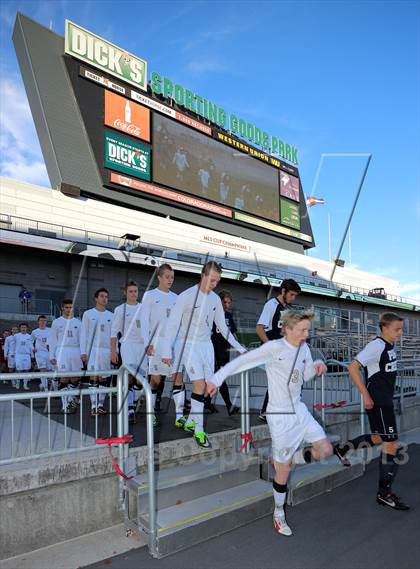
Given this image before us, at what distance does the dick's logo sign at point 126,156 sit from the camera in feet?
81.0

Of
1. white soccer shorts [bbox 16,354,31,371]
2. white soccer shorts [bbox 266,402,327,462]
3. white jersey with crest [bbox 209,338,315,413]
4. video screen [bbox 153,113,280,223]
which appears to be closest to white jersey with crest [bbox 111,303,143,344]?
white jersey with crest [bbox 209,338,315,413]

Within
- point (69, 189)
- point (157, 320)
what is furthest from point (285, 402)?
point (69, 189)

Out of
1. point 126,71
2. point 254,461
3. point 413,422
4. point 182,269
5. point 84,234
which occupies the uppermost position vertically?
point 126,71

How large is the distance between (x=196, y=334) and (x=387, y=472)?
2.46 m

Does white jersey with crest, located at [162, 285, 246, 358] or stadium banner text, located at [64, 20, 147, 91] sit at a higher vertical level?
stadium banner text, located at [64, 20, 147, 91]

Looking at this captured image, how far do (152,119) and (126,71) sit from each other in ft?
11.8

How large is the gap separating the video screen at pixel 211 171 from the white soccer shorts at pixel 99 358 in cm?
2114

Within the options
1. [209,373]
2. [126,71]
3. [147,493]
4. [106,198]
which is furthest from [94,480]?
[126,71]

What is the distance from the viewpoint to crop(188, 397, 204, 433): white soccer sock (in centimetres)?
461

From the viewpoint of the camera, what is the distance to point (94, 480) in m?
3.86

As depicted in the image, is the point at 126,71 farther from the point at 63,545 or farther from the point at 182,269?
the point at 63,545

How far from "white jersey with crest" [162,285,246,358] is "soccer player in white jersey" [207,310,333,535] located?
1034 mm

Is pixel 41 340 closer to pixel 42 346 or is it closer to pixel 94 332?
pixel 42 346

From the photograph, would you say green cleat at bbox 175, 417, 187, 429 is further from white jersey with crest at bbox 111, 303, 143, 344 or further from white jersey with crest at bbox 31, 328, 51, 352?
white jersey with crest at bbox 31, 328, 51, 352
